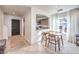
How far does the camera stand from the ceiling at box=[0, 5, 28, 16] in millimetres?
2010

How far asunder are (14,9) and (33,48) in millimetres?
841

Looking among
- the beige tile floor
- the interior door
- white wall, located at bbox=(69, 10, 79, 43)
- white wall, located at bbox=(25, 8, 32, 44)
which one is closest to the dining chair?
the beige tile floor

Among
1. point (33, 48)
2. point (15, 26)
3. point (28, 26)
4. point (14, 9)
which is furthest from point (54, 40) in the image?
point (14, 9)

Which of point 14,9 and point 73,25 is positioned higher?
point 14,9

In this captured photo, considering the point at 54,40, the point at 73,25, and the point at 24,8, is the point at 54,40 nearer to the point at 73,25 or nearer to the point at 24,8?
the point at 73,25

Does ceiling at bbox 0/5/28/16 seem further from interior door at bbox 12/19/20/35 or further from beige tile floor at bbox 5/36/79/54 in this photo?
beige tile floor at bbox 5/36/79/54

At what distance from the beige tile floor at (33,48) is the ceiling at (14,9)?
1.60ft

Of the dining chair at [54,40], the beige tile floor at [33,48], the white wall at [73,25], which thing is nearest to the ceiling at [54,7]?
the white wall at [73,25]

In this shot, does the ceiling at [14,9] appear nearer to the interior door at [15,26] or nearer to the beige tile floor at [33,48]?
the interior door at [15,26]

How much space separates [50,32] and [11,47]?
0.82 meters

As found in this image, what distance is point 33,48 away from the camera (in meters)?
2.07

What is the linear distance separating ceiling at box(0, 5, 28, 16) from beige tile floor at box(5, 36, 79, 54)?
489mm
